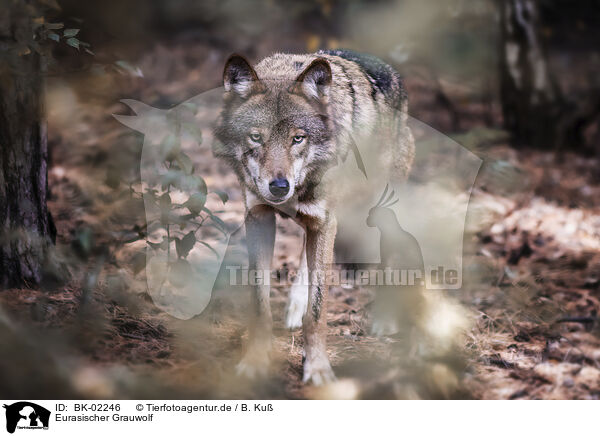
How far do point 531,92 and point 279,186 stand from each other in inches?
236

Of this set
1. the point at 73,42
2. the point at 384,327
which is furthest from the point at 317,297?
the point at 73,42

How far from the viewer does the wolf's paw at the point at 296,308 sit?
4.18 meters

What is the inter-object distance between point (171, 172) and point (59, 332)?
133cm

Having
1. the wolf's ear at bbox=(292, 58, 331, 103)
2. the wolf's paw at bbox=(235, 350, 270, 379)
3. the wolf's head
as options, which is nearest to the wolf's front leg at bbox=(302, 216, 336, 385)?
the wolf's paw at bbox=(235, 350, 270, 379)

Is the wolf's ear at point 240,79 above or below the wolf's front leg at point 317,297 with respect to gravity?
above

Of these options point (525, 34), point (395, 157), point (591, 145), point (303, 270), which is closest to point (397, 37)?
point (525, 34)

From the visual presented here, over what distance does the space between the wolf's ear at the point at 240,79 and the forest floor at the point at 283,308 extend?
125cm

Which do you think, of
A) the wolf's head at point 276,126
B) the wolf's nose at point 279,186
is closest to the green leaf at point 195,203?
the wolf's head at point 276,126

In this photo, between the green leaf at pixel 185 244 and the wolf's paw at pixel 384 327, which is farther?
the wolf's paw at pixel 384 327

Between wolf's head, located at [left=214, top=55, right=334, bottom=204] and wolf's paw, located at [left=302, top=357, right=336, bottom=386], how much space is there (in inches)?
41.7

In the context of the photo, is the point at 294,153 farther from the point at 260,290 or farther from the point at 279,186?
the point at 260,290

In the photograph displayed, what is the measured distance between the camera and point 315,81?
337cm
